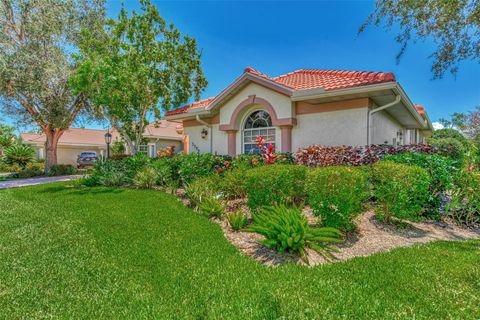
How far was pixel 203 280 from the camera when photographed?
3.55m

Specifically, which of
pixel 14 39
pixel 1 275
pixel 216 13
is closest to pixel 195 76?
pixel 216 13

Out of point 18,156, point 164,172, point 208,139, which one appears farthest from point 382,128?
point 18,156

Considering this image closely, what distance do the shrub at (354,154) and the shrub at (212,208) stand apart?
3.62m

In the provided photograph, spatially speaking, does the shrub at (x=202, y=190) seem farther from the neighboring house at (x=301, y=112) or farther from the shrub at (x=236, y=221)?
the neighboring house at (x=301, y=112)

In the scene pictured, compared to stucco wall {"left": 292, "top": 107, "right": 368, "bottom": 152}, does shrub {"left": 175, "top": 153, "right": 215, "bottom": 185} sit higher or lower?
lower

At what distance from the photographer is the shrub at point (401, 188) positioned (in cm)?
530

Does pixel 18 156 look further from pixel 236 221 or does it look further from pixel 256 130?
pixel 236 221

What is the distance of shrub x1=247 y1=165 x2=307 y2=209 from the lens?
5.83 m

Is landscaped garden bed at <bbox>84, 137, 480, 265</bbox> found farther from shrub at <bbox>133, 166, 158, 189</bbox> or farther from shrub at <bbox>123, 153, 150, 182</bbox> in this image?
shrub at <bbox>123, 153, 150, 182</bbox>

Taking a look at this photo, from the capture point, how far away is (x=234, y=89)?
11.3m

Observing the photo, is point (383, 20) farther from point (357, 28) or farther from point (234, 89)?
point (234, 89)

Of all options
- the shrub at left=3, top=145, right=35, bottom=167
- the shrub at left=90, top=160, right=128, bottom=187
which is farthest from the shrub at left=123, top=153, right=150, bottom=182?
the shrub at left=3, top=145, right=35, bottom=167

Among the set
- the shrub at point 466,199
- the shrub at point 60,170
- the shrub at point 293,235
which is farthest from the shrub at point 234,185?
the shrub at point 60,170

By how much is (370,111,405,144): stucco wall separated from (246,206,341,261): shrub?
6.49m
